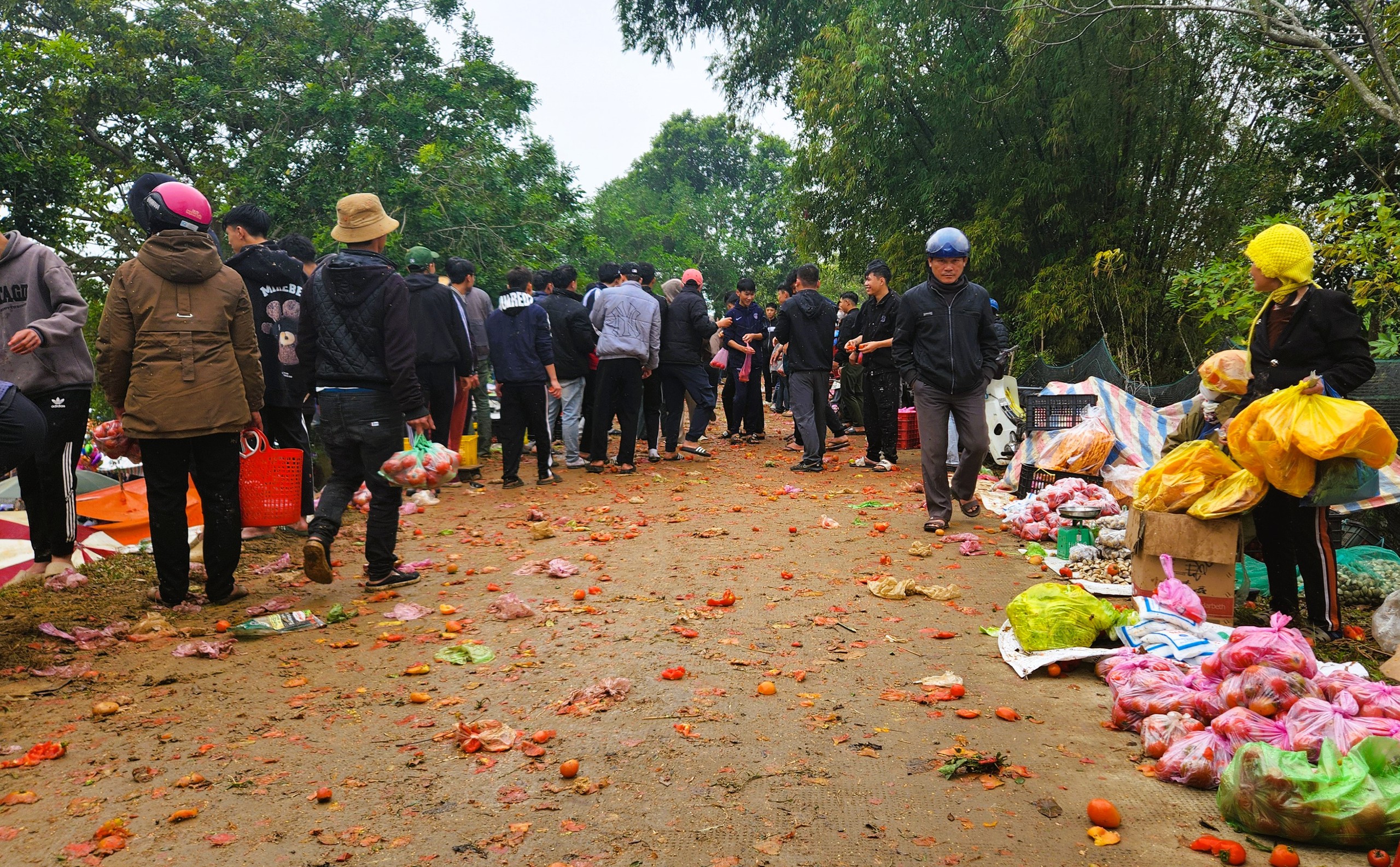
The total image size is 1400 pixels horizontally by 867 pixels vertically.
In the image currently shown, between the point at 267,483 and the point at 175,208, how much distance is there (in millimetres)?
1616

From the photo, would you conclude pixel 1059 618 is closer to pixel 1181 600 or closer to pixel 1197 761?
pixel 1181 600

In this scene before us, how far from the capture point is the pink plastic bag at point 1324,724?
3.10 m

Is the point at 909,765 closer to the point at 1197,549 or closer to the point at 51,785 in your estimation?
the point at 1197,549

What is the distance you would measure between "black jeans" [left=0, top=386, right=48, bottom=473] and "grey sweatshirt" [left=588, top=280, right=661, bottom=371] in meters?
6.59

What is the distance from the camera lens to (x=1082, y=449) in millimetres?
7672

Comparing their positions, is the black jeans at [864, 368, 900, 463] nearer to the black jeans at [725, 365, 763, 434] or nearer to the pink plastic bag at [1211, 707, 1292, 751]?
the black jeans at [725, 365, 763, 434]

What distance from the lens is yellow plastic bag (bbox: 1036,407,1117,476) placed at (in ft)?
25.2

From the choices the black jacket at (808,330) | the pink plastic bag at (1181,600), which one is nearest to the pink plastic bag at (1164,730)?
the pink plastic bag at (1181,600)

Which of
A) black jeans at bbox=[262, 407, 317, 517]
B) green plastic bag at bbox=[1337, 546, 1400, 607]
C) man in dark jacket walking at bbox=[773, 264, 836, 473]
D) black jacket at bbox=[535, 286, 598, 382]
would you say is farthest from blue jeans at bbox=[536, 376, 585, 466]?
green plastic bag at bbox=[1337, 546, 1400, 607]

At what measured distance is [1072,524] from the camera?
6812 mm

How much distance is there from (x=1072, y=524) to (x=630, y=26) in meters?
19.4

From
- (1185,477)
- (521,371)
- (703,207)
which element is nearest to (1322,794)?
(1185,477)

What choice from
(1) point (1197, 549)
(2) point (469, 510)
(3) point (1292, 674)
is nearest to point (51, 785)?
(3) point (1292, 674)

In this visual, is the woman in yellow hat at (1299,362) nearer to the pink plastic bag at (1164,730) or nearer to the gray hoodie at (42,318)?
the pink plastic bag at (1164,730)
